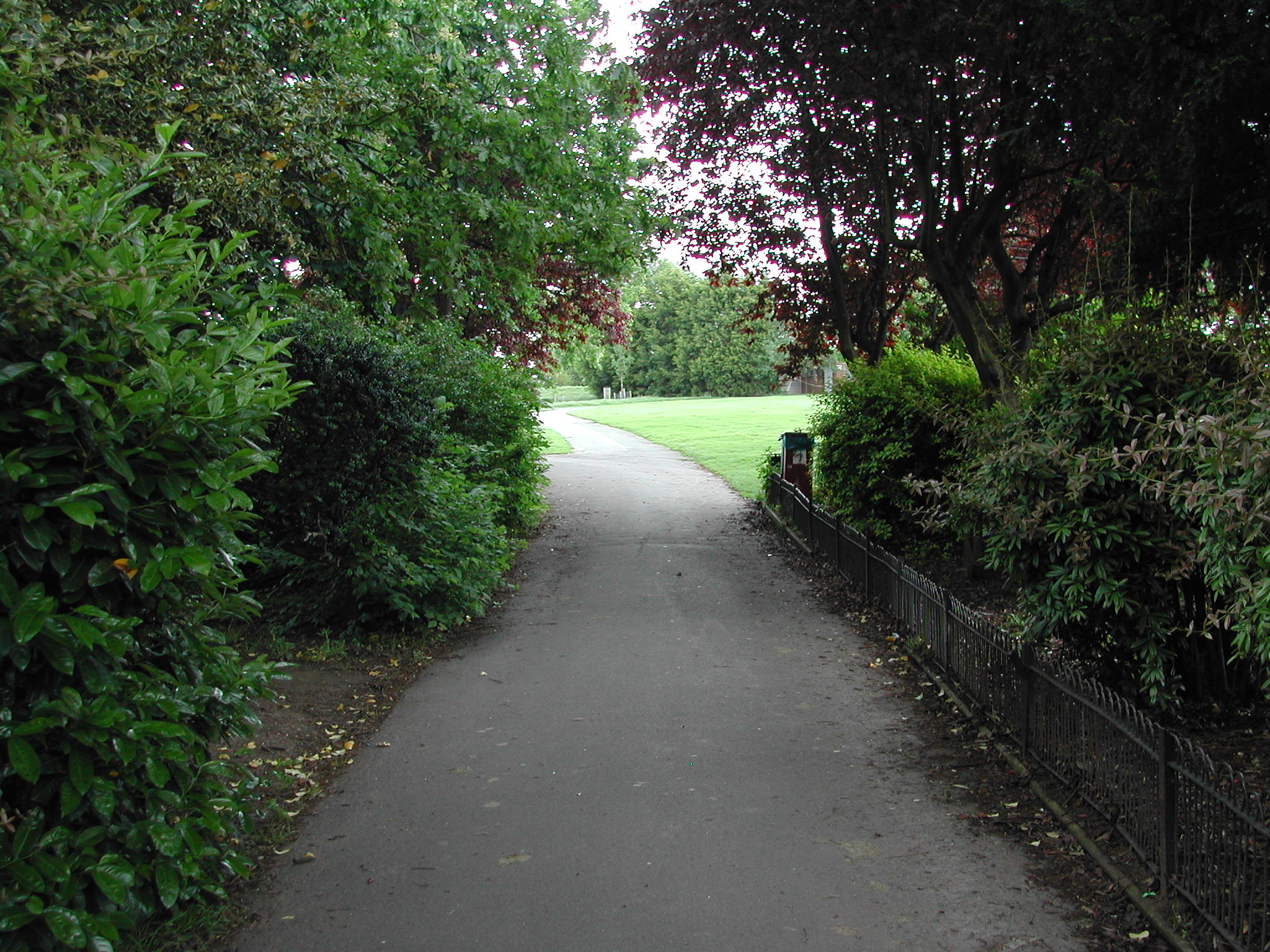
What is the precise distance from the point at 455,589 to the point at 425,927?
5132 mm

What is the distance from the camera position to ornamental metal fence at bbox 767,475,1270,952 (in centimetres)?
370

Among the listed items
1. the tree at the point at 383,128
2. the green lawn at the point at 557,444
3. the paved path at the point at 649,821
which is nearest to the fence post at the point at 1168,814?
the paved path at the point at 649,821

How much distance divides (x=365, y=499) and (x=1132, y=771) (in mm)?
6400

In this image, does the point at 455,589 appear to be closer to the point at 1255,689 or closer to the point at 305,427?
the point at 305,427

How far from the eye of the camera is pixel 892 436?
11.8 m

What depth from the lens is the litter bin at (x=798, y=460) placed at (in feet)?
54.7

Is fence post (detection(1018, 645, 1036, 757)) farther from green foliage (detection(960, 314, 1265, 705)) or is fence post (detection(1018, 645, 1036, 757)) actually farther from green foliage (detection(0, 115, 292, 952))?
green foliage (detection(0, 115, 292, 952))

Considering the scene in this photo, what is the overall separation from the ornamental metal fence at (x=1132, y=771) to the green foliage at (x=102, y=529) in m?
3.91

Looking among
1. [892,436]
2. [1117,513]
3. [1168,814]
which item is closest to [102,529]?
[1168,814]

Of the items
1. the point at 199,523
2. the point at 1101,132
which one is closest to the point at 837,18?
the point at 1101,132

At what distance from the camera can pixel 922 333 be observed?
1725 centimetres

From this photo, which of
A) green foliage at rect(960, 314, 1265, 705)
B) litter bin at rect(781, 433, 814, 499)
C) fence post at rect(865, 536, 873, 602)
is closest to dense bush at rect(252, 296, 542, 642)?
fence post at rect(865, 536, 873, 602)

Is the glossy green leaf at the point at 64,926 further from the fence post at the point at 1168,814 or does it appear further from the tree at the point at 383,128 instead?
the fence post at the point at 1168,814

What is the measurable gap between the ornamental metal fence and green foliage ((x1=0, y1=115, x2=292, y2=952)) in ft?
12.8
